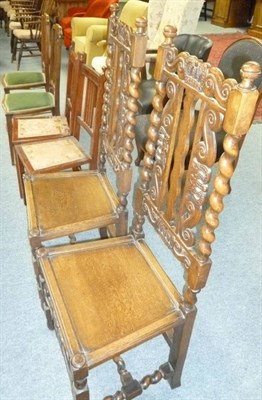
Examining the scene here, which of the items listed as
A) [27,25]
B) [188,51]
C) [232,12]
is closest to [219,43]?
[232,12]

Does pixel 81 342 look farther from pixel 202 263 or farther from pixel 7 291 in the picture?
pixel 7 291

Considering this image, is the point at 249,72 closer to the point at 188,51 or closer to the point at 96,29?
the point at 188,51

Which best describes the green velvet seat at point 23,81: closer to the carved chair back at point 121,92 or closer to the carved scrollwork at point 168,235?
the carved chair back at point 121,92

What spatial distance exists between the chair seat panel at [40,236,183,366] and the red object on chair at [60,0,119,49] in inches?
154

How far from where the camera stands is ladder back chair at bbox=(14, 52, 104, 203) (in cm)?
167

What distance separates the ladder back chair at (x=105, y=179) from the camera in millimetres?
1258

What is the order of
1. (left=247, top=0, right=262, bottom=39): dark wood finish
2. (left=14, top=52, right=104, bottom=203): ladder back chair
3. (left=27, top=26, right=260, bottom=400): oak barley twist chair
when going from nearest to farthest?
(left=27, top=26, right=260, bottom=400): oak barley twist chair → (left=14, top=52, right=104, bottom=203): ladder back chair → (left=247, top=0, right=262, bottom=39): dark wood finish

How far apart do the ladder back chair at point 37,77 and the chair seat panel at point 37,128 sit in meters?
0.49

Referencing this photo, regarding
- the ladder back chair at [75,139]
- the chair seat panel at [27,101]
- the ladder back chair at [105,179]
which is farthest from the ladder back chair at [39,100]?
the ladder back chair at [105,179]

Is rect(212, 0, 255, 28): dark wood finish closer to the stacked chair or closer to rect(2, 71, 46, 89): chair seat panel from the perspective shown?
the stacked chair

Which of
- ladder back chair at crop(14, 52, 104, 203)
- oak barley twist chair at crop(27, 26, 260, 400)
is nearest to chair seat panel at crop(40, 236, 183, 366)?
oak barley twist chair at crop(27, 26, 260, 400)

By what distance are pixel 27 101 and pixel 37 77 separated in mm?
367

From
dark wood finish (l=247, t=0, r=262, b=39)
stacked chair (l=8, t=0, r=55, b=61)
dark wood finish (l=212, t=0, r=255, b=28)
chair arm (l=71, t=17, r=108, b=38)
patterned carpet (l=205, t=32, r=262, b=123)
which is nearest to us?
chair arm (l=71, t=17, r=108, b=38)

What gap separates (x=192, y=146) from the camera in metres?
1.01
